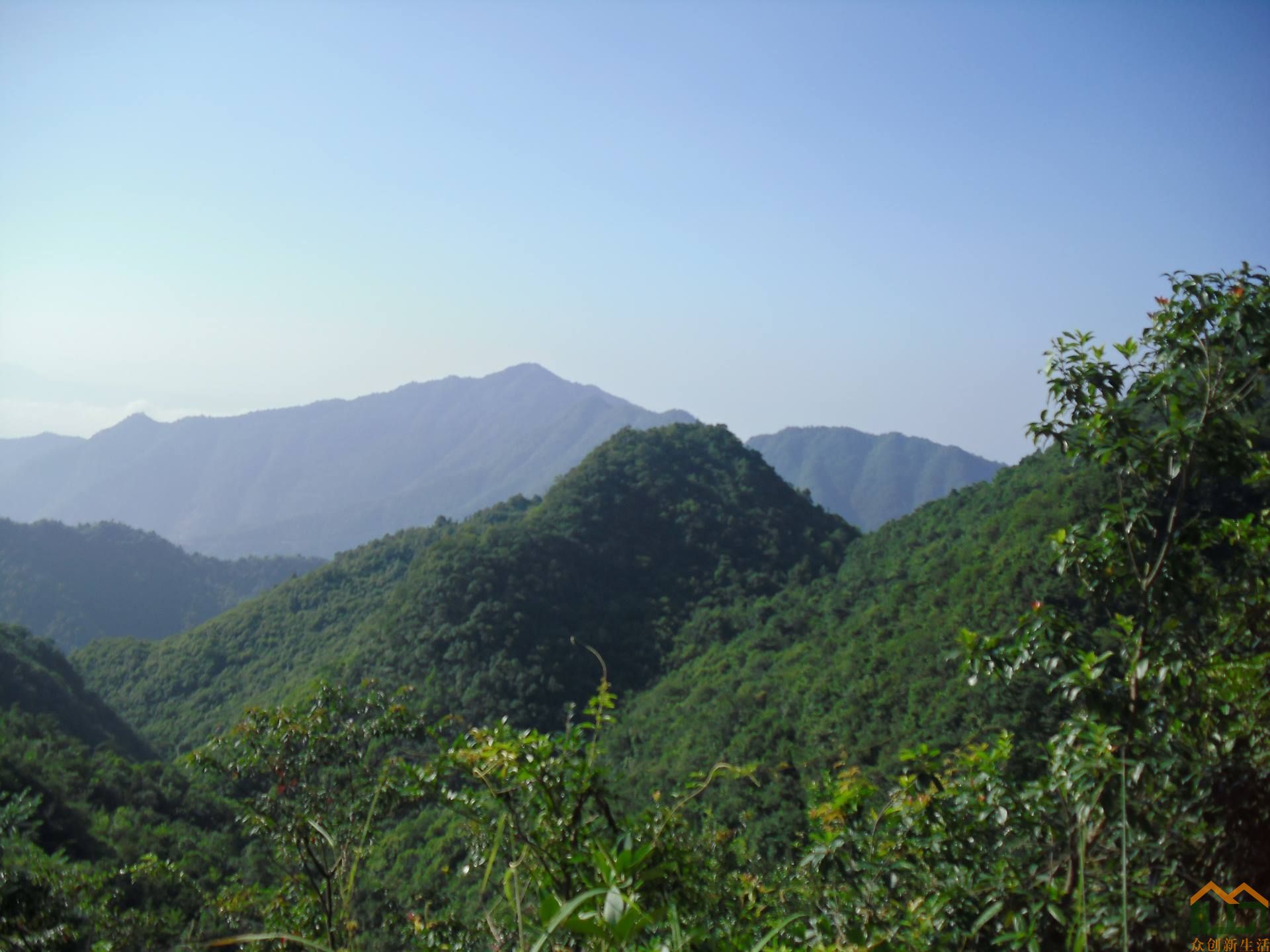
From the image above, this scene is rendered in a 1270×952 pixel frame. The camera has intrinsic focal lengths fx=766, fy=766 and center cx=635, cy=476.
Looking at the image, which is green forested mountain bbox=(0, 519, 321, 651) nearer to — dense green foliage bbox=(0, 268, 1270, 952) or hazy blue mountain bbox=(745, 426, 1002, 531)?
dense green foliage bbox=(0, 268, 1270, 952)

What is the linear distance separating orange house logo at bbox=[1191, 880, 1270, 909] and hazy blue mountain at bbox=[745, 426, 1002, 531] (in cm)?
12269

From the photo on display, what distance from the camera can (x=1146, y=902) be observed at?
178 centimetres

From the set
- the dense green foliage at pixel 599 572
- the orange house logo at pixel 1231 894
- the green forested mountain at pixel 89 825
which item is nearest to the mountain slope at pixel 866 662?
the dense green foliage at pixel 599 572

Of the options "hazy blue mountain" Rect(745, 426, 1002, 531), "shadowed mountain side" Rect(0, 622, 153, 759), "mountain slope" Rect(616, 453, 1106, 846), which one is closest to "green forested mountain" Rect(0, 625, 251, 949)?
"shadowed mountain side" Rect(0, 622, 153, 759)

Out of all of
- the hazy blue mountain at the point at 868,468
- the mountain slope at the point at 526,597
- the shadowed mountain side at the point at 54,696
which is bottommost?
the shadowed mountain side at the point at 54,696

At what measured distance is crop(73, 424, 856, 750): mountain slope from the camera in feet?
98.9

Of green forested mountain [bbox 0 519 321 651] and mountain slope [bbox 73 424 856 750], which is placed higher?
mountain slope [bbox 73 424 856 750]

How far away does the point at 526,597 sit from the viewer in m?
32.5

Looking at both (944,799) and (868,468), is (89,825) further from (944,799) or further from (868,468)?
(868,468)

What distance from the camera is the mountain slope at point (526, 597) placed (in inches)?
1187

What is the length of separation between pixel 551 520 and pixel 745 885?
3376 cm

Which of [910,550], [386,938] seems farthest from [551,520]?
[386,938]

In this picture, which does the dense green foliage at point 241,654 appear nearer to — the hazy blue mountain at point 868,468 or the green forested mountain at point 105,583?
the green forested mountain at point 105,583

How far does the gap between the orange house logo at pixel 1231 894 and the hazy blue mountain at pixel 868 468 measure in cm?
12269
